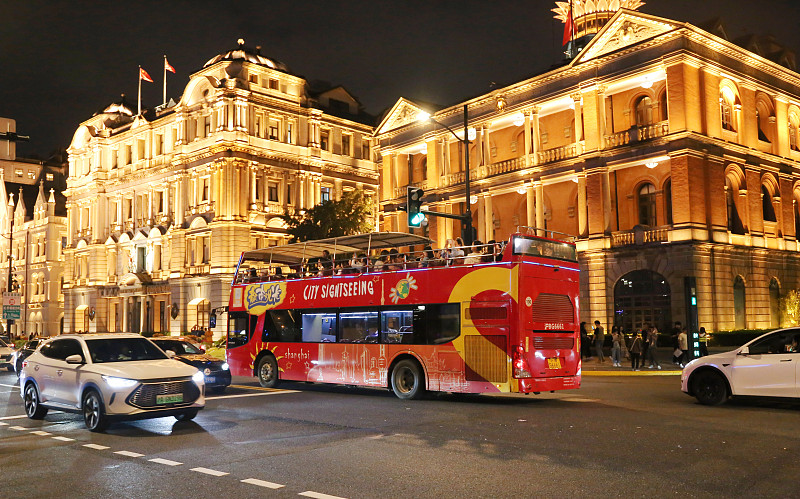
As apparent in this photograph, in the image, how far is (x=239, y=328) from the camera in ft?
75.5

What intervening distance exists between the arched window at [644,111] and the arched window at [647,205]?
3290mm

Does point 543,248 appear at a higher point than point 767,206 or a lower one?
lower

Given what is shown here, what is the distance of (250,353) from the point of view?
22406 millimetres

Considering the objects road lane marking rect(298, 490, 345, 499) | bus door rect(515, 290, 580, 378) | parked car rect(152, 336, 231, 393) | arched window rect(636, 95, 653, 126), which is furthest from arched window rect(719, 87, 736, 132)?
road lane marking rect(298, 490, 345, 499)

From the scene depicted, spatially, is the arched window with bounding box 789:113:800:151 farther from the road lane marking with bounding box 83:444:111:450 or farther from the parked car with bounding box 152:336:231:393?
the road lane marking with bounding box 83:444:111:450

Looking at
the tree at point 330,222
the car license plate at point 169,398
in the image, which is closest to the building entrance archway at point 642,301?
the tree at point 330,222

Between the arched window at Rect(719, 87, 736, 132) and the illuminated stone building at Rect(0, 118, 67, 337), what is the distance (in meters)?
69.2

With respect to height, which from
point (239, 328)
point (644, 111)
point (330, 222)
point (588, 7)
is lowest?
point (239, 328)

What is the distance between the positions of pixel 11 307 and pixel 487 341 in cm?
2928

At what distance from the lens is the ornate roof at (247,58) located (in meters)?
60.0

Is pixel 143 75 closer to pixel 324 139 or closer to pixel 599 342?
pixel 324 139

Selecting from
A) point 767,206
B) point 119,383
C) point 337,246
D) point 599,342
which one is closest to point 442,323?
point 337,246

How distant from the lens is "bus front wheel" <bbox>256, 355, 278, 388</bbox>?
71.0 ft

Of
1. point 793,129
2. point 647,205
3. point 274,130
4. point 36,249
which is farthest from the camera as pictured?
point 36,249
